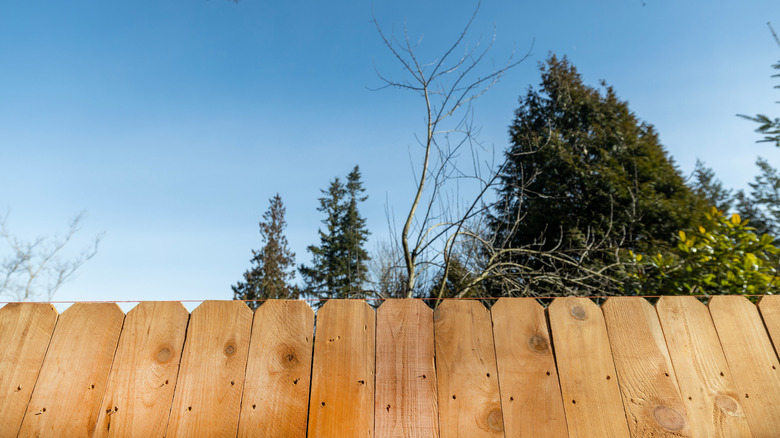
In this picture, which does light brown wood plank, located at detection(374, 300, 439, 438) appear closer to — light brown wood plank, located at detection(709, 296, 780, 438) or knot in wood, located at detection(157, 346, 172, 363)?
knot in wood, located at detection(157, 346, 172, 363)

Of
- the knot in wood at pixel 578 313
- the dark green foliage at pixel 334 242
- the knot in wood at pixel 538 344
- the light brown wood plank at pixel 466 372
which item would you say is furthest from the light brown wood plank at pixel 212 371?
the dark green foliage at pixel 334 242

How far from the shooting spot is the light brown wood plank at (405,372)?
3.71 ft

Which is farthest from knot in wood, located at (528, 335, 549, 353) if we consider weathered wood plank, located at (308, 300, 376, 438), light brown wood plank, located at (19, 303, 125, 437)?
light brown wood plank, located at (19, 303, 125, 437)

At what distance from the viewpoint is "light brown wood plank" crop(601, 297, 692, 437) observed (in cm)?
117

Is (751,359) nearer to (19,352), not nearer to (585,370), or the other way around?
(585,370)

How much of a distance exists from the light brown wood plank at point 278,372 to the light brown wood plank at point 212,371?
1.3 inches

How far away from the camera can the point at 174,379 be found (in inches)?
46.4

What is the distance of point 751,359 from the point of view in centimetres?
130

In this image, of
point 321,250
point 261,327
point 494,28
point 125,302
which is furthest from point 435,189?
point 321,250

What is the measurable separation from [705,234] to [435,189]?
2.23 meters

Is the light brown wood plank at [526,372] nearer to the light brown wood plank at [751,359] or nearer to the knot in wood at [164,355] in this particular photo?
the light brown wood plank at [751,359]

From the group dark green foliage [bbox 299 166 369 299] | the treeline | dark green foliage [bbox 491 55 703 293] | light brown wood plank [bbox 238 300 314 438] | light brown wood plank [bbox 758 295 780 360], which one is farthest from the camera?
dark green foliage [bbox 299 166 369 299]

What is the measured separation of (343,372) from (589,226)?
4.48 m

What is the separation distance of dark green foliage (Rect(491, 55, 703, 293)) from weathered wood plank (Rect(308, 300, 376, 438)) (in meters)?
5.34
